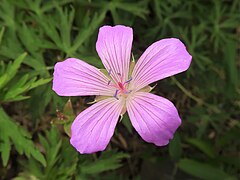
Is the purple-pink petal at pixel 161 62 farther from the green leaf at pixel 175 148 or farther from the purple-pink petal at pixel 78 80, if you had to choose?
the green leaf at pixel 175 148

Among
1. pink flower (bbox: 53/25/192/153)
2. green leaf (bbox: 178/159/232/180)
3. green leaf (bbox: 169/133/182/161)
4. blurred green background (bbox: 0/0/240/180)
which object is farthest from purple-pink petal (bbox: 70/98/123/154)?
green leaf (bbox: 178/159/232/180)

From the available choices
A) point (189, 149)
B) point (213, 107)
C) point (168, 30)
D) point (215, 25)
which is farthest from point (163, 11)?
point (189, 149)

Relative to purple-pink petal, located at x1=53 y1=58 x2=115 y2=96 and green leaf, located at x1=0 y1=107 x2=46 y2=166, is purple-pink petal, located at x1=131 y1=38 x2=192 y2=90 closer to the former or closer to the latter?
purple-pink petal, located at x1=53 y1=58 x2=115 y2=96

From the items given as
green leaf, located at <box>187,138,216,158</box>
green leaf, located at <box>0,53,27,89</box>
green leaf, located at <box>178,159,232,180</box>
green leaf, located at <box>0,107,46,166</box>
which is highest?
green leaf, located at <box>0,53,27,89</box>

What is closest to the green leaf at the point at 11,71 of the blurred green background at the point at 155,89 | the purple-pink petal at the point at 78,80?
the blurred green background at the point at 155,89

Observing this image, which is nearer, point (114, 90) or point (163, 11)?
point (114, 90)

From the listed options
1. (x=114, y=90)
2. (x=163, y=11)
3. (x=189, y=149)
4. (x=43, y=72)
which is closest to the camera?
(x=114, y=90)

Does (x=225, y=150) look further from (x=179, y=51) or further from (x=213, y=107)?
(x=179, y=51)
